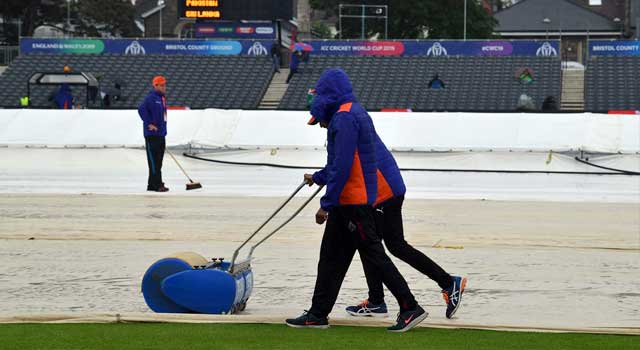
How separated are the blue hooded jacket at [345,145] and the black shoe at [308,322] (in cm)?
72

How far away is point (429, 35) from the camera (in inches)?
3290

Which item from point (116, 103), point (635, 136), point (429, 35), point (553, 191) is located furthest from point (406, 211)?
point (429, 35)

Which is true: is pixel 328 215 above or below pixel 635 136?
above

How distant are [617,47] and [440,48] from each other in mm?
7812

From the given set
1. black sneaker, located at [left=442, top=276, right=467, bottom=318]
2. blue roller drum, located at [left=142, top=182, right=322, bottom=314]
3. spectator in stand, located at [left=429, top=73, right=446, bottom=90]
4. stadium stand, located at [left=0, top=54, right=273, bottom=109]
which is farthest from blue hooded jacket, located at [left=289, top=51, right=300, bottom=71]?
black sneaker, located at [left=442, top=276, right=467, bottom=318]

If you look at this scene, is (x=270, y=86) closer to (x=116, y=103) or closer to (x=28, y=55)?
(x=116, y=103)

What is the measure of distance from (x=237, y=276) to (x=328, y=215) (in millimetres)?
777

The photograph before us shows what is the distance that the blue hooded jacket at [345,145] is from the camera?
25.5 ft

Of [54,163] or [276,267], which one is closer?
[276,267]

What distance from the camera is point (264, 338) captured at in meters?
7.56

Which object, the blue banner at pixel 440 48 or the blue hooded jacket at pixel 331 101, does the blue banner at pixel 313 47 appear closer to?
the blue banner at pixel 440 48

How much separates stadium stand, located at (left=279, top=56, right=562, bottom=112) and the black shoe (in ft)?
141

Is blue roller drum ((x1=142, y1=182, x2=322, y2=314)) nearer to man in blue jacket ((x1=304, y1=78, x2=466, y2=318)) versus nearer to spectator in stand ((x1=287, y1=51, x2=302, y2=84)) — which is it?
man in blue jacket ((x1=304, y1=78, x2=466, y2=318))

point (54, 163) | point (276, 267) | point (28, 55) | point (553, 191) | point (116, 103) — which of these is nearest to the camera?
point (276, 267)
